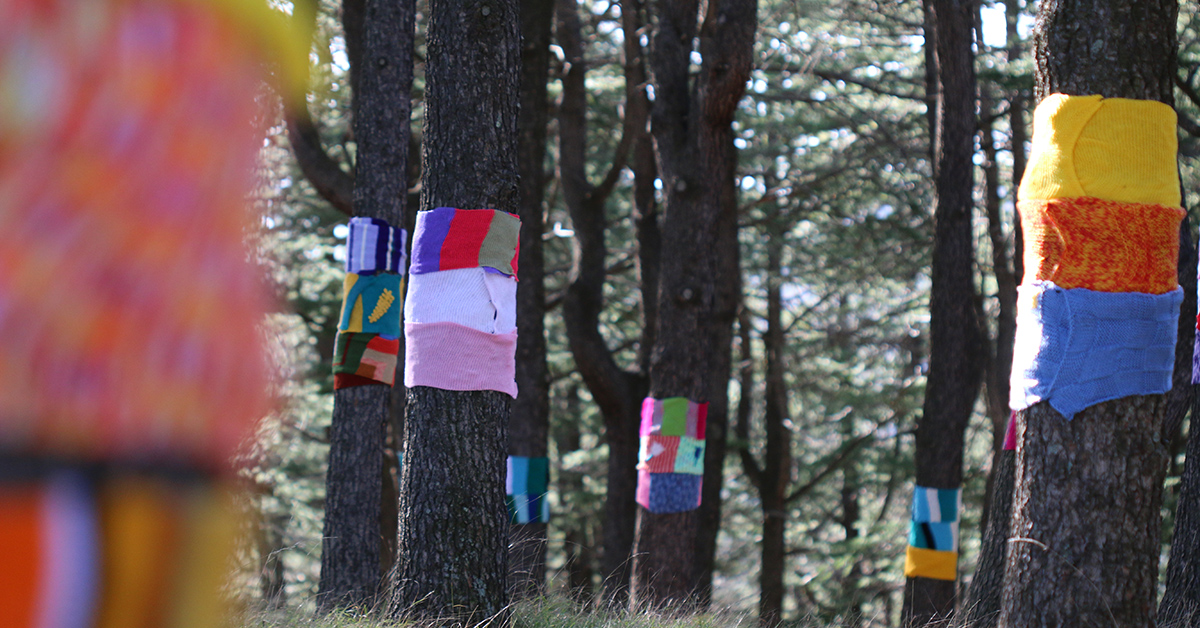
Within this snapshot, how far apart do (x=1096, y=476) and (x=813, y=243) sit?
42.5 feet

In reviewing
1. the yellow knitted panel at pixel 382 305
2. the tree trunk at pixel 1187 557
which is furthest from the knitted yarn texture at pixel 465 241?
the tree trunk at pixel 1187 557

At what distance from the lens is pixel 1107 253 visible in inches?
147

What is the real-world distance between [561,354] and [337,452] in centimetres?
928

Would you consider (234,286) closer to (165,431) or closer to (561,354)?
(165,431)

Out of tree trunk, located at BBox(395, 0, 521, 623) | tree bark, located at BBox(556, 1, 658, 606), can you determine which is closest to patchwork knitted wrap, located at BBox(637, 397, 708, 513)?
tree bark, located at BBox(556, 1, 658, 606)

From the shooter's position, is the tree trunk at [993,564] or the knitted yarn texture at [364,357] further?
the knitted yarn texture at [364,357]

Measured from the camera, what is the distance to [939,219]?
36.8ft

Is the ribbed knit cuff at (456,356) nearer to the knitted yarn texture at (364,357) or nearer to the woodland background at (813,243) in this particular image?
the knitted yarn texture at (364,357)

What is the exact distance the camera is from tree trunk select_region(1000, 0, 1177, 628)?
12.4 feet

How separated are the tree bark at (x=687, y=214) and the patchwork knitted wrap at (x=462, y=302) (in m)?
5.05

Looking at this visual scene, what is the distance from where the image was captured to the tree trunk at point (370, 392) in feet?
24.7

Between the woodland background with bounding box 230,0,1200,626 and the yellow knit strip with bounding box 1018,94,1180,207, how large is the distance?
7684 millimetres

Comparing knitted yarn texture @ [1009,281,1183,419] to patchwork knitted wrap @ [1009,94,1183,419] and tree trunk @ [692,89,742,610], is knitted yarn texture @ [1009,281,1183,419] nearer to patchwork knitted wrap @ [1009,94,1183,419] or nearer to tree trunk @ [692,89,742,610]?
patchwork knitted wrap @ [1009,94,1183,419]

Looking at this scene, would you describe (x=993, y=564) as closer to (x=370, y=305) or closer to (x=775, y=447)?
(x=370, y=305)
